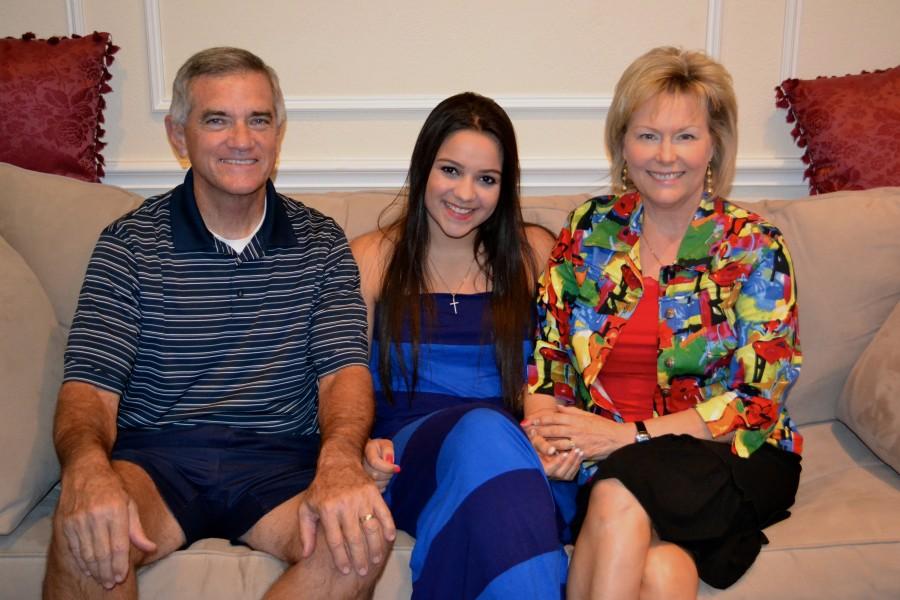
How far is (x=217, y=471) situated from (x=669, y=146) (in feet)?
3.71

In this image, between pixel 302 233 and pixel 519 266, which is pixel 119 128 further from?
pixel 519 266

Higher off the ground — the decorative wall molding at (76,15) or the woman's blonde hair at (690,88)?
the decorative wall molding at (76,15)

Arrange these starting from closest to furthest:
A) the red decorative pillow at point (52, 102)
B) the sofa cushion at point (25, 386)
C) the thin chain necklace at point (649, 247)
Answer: the sofa cushion at point (25, 386) < the thin chain necklace at point (649, 247) < the red decorative pillow at point (52, 102)

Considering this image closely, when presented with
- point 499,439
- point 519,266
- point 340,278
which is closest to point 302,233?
point 340,278

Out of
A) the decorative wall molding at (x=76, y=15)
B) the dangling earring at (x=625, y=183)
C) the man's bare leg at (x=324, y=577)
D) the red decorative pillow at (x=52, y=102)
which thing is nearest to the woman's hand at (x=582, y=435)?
the man's bare leg at (x=324, y=577)

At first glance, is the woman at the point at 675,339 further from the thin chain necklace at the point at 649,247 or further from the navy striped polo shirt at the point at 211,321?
the navy striped polo shirt at the point at 211,321

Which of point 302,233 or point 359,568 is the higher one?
point 302,233

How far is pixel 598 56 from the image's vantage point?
259 cm

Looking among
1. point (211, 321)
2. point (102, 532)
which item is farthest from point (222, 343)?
point (102, 532)

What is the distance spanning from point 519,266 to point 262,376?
64 cm

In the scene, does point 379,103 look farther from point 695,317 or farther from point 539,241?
point 695,317

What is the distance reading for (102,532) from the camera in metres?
1.46

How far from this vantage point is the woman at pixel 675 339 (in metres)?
1.64

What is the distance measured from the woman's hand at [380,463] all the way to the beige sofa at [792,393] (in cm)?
12
